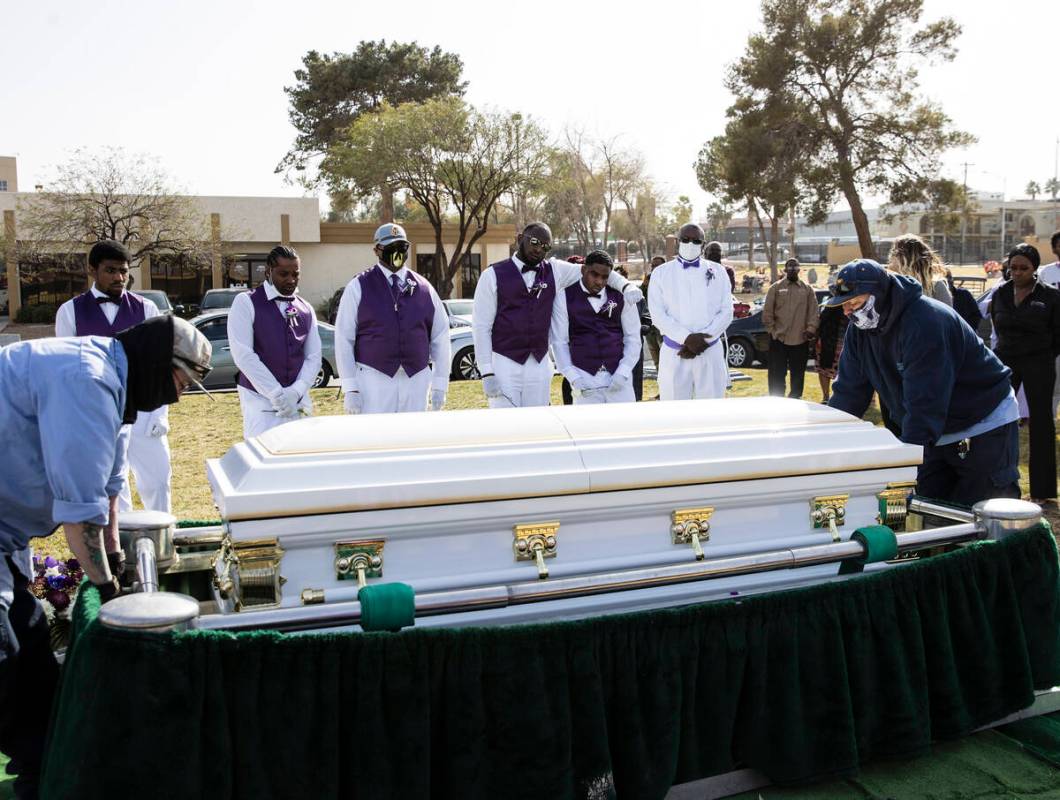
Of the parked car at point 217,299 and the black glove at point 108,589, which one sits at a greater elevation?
the parked car at point 217,299

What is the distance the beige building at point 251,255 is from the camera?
99.7 feet

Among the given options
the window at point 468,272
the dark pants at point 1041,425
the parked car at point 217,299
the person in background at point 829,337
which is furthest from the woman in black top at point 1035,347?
the window at point 468,272

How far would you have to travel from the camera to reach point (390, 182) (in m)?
29.4

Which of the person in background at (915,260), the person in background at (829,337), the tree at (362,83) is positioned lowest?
the person in background at (829,337)

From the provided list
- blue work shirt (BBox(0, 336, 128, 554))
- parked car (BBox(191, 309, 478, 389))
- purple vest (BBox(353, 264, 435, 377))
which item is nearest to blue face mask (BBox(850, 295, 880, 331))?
purple vest (BBox(353, 264, 435, 377))

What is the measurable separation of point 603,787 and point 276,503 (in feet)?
3.77

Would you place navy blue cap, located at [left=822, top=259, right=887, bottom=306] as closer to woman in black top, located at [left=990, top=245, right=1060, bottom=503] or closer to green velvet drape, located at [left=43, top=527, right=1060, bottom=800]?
green velvet drape, located at [left=43, top=527, right=1060, bottom=800]

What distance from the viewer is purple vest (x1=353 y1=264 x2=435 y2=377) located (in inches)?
199

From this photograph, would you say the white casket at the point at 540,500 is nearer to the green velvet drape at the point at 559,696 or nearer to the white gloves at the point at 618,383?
the green velvet drape at the point at 559,696

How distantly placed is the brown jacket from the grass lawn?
2.96 feet

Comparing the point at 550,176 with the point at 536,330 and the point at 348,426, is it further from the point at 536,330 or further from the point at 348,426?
the point at 348,426

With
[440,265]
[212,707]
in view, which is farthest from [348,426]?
[440,265]

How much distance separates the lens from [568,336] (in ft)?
18.7

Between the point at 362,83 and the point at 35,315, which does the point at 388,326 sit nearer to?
the point at 35,315
